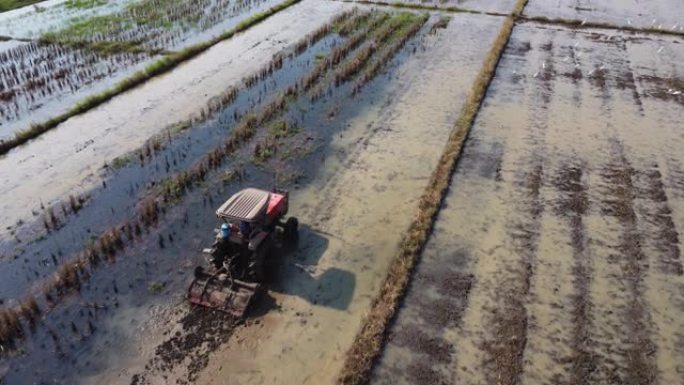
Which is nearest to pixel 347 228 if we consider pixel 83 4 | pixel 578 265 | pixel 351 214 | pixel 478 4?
pixel 351 214

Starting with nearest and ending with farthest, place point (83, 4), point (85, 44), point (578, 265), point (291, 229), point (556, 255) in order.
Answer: point (578, 265), point (556, 255), point (291, 229), point (85, 44), point (83, 4)

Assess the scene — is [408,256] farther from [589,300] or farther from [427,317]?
[589,300]

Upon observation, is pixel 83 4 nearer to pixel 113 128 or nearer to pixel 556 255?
pixel 113 128

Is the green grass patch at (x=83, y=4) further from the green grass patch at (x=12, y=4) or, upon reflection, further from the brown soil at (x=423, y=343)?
the brown soil at (x=423, y=343)

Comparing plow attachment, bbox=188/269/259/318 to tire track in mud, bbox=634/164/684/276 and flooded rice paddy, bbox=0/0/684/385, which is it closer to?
flooded rice paddy, bbox=0/0/684/385

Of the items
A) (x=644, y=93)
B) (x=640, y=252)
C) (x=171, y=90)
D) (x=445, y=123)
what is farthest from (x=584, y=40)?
(x=171, y=90)

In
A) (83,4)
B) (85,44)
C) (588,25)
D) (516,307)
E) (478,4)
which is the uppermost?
(478,4)
